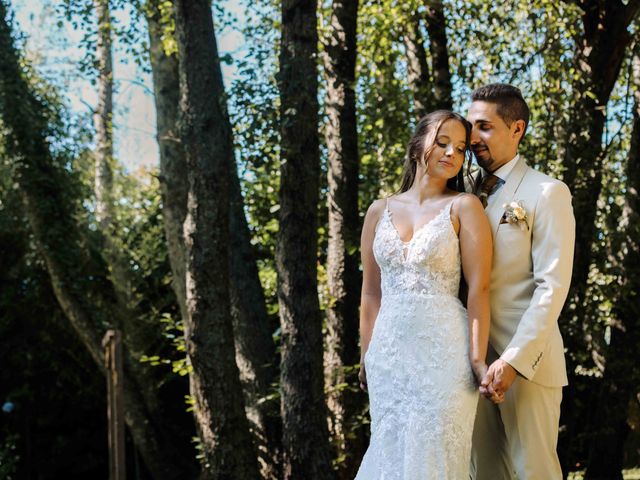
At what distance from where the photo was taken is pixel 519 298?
156 inches

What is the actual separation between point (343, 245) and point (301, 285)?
1429 millimetres

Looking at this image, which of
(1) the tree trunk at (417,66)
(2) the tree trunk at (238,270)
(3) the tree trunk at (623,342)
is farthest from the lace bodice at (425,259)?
(3) the tree trunk at (623,342)

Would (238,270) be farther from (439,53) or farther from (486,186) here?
(486,186)

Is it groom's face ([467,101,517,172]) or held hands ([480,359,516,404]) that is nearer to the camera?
held hands ([480,359,516,404])

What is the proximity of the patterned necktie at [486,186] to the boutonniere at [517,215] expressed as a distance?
0.64ft

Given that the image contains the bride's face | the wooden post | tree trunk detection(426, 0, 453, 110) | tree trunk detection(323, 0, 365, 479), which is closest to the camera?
the bride's face

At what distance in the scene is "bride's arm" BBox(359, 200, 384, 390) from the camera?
4.21m

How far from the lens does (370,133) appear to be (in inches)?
412

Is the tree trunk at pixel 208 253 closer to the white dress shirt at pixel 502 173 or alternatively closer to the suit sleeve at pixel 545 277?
the white dress shirt at pixel 502 173

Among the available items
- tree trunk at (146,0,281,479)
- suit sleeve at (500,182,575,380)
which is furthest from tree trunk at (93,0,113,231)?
suit sleeve at (500,182,575,380)

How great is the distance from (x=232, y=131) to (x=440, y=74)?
8.20ft

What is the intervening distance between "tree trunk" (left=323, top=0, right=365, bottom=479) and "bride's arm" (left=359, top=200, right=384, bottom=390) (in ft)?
13.3

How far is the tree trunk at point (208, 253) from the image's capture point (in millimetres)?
7152

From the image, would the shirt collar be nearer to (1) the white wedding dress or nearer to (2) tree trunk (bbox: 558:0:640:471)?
(1) the white wedding dress
